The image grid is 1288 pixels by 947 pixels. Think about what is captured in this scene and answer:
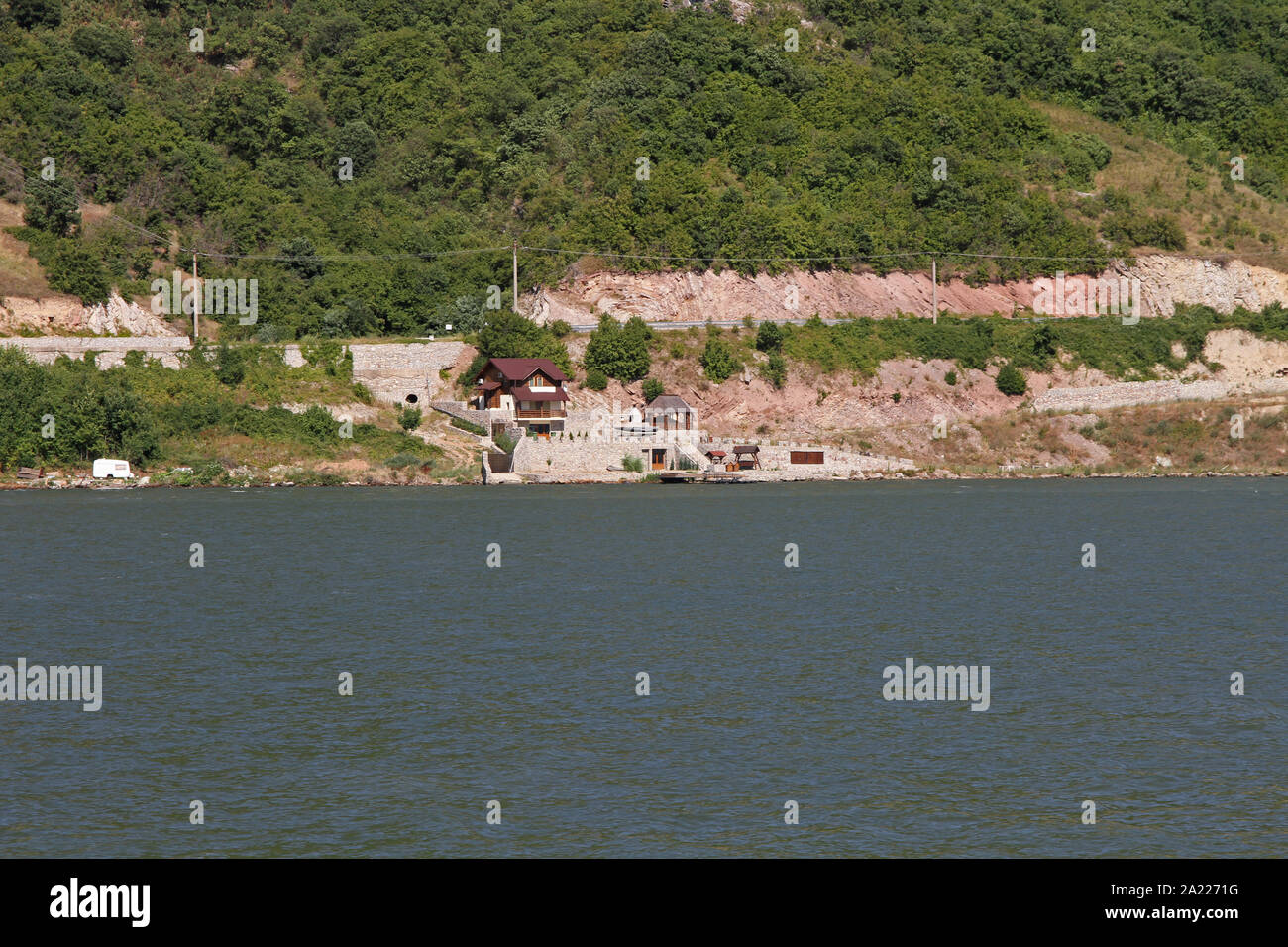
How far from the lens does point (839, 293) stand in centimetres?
10844

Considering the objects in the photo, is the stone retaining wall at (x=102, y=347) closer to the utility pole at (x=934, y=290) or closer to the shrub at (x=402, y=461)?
the shrub at (x=402, y=461)

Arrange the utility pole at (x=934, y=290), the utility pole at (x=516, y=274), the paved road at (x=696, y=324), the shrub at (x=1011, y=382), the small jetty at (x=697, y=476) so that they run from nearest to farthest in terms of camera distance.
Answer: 1. the small jetty at (x=697, y=476)
2. the shrub at (x=1011, y=382)
3. the paved road at (x=696, y=324)
4. the utility pole at (x=516, y=274)
5. the utility pole at (x=934, y=290)

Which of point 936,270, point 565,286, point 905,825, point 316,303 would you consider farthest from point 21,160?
point 905,825

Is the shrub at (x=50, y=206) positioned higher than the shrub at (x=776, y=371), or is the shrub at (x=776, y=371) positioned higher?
the shrub at (x=50, y=206)

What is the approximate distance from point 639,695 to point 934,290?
8373cm

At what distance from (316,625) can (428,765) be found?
17.1 metres

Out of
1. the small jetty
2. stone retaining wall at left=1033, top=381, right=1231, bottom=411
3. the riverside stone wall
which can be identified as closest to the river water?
the small jetty

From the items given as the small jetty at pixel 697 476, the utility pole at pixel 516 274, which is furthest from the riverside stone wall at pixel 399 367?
the small jetty at pixel 697 476

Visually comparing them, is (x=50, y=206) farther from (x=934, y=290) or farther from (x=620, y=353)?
(x=934, y=290)

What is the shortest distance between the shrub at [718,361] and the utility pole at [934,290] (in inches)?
743

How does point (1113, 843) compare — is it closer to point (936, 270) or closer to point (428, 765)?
point (428, 765)

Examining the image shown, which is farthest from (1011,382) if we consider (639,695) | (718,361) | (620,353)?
(639,695)

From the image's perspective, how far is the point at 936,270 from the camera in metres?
112

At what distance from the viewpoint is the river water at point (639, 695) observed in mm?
21078
